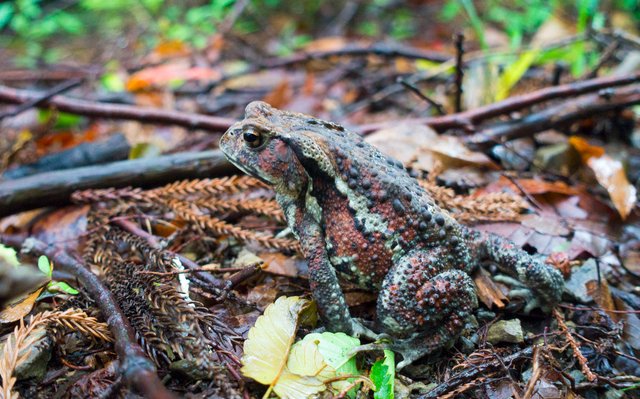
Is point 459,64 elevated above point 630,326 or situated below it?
above

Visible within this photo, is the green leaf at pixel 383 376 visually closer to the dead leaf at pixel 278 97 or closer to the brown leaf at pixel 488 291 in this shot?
the brown leaf at pixel 488 291

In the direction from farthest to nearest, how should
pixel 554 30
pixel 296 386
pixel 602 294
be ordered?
1. pixel 554 30
2. pixel 602 294
3. pixel 296 386

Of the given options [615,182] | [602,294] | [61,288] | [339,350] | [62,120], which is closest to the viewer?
[339,350]

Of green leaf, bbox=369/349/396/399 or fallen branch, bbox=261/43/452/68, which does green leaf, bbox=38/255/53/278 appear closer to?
green leaf, bbox=369/349/396/399

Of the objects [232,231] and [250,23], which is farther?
[250,23]

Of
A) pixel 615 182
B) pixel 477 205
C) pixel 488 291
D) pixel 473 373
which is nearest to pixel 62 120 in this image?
pixel 477 205

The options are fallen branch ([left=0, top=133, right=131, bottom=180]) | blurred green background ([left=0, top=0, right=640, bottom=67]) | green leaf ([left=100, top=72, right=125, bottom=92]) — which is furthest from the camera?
blurred green background ([left=0, top=0, right=640, bottom=67])

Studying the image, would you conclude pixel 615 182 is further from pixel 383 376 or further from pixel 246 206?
pixel 246 206

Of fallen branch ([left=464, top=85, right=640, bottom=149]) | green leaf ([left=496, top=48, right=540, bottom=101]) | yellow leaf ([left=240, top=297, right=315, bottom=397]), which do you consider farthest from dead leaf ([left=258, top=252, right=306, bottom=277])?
green leaf ([left=496, top=48, right=540, bottom=101])
